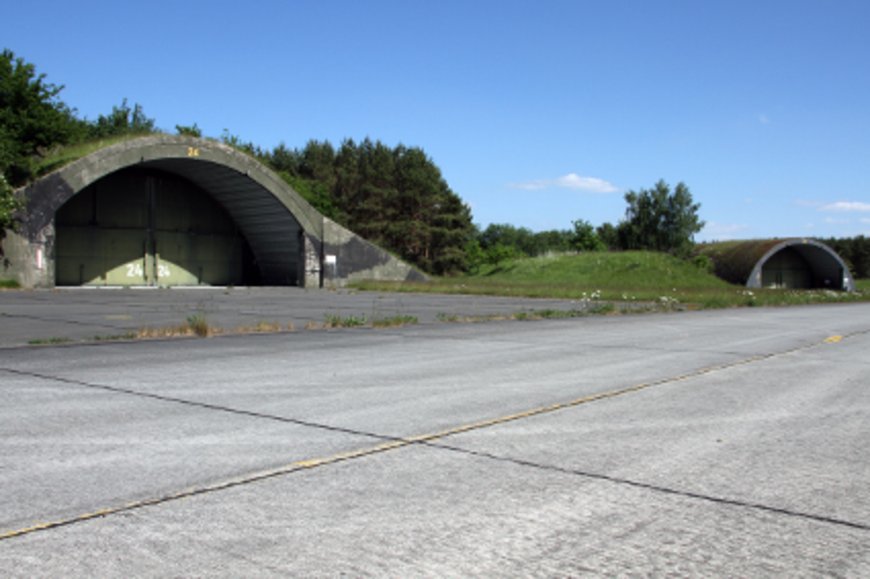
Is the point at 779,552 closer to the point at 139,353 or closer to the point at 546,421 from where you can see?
the point at 546,421

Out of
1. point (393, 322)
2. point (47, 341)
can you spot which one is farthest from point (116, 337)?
point (393, 322)

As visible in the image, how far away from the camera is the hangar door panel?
45500 millimetres

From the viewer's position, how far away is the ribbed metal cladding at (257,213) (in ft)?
151

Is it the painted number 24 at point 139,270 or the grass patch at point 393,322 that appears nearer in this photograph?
the grass patch at point 393,322

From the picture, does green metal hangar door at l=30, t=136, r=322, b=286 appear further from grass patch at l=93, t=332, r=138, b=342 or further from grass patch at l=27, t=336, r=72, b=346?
grass patch at l=27, t=336, r=72, b=346

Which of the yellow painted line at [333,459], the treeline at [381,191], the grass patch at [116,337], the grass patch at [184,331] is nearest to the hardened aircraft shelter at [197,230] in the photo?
the treeline at [381,191]

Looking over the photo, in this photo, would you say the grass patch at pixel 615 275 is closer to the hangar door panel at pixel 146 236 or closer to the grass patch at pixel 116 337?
the hangar door panel at pixel 146 236

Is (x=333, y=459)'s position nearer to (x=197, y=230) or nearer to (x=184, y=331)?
(x=184, y=331)

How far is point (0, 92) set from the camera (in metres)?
38.9

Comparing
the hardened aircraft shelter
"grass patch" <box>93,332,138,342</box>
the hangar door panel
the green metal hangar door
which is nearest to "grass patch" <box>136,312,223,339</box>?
"grass patch" <box>93,332,138,342</box>

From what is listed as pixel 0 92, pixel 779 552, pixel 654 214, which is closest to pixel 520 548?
pixel 779 552

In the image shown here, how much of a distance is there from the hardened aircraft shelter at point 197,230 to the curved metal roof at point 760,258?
30.3m

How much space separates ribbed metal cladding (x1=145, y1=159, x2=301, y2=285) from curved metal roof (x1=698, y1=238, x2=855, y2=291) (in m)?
38.0

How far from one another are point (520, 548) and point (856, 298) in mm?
53579
